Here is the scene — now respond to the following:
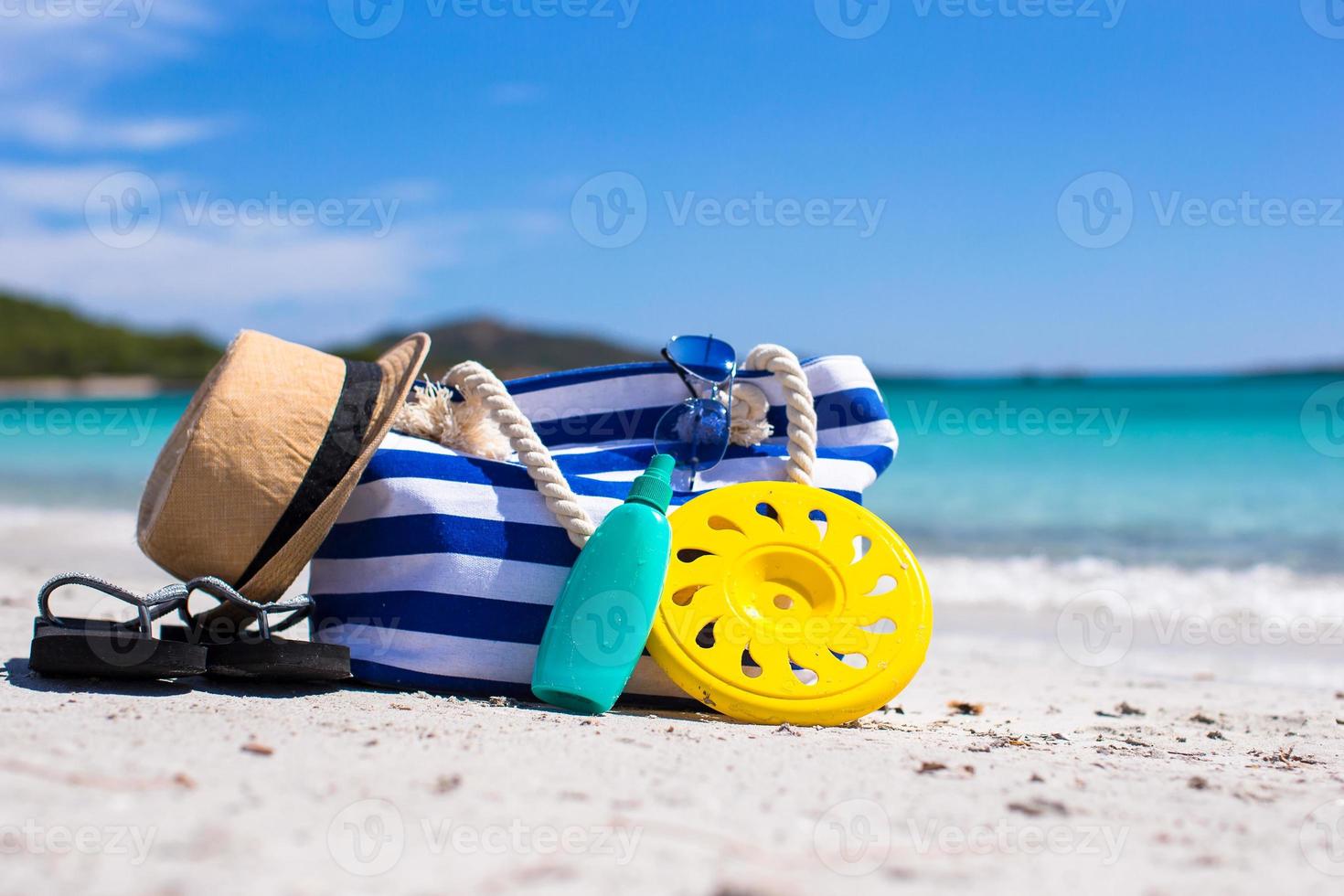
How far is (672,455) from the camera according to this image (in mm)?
2832

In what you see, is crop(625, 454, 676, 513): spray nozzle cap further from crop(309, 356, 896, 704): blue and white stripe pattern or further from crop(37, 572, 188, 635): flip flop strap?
crop(37, 572, 188, 635): flip flop strap

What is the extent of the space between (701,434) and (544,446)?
0.44 m

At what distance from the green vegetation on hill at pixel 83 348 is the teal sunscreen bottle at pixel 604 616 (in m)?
49.1

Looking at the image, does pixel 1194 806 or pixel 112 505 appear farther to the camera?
pixel 112 505

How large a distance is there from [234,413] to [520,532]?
2.45 ft

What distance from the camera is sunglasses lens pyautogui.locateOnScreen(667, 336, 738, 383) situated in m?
2.85

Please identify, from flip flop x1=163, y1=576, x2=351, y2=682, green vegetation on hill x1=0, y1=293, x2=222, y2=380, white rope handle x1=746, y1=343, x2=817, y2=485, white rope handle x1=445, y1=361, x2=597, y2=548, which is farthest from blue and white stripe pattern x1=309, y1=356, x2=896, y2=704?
green vegetation on hill x1=0, y1=293, x2=222, y2=380

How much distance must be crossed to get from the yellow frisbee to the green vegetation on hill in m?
49.1

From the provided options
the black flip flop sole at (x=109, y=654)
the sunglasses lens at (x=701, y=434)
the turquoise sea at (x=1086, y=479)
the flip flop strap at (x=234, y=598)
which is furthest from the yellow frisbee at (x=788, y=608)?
the turquoise sea at (x=1086, y=479)

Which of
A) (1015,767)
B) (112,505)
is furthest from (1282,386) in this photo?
(1015,767)

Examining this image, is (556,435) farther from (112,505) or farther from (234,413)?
(112,505)

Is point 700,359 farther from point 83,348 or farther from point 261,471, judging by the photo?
point 83,348

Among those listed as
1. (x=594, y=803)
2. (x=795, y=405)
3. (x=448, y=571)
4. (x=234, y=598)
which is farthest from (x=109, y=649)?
(x=795, y=405)

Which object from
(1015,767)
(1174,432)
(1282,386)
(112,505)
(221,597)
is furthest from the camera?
(1282,386)
